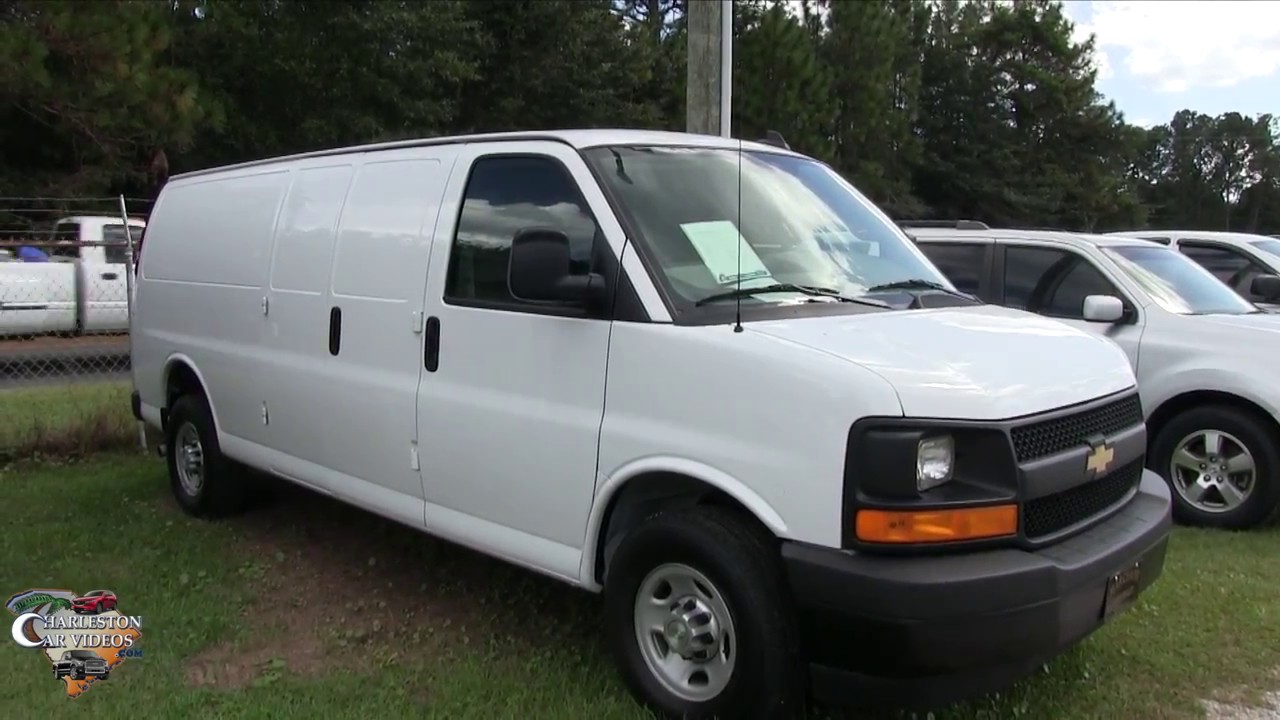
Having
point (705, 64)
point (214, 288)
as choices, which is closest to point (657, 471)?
point (214, 288)

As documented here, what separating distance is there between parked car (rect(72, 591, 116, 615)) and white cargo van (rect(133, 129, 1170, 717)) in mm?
1037

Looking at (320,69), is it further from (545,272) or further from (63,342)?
(545,272)

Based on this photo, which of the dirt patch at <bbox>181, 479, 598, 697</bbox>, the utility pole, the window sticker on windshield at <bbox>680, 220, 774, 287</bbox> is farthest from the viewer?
the utility pole

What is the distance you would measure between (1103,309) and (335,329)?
4577 millimetres

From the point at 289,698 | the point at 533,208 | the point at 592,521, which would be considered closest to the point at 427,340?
the point at 533,208

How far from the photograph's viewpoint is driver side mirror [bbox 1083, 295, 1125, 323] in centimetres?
639

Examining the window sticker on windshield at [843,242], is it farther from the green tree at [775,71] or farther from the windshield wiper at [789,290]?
the green tree at [775,71]

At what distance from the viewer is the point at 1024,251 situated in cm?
735

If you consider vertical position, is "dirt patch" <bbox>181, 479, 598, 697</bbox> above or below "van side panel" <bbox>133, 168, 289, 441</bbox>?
below

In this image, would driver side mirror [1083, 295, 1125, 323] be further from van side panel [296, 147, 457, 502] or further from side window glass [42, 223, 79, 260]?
side window glass [42, 223, 79, 260]

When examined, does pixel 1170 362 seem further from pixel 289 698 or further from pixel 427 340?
pixel 289 698

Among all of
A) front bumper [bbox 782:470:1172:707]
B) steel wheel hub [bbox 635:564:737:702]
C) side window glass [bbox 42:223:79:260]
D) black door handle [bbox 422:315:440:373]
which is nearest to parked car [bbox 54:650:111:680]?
black door handle [bbox 422:315:440:373]

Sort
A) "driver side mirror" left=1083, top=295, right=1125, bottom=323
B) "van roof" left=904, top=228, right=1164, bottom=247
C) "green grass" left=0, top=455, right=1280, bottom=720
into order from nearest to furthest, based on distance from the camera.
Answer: "green grass" left=0, top=455, right=1280, bottom=720 < "driver side mirror" left=1083, top=295, right=1125, bottom=323 < "van roof" left=904, top=228, right=1164, bottom=247

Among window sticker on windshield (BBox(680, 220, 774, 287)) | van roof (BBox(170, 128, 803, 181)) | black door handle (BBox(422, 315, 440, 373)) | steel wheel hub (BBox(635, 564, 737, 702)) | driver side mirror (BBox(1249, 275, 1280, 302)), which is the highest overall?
van roof (BBox(170, 128, 803, 181))
